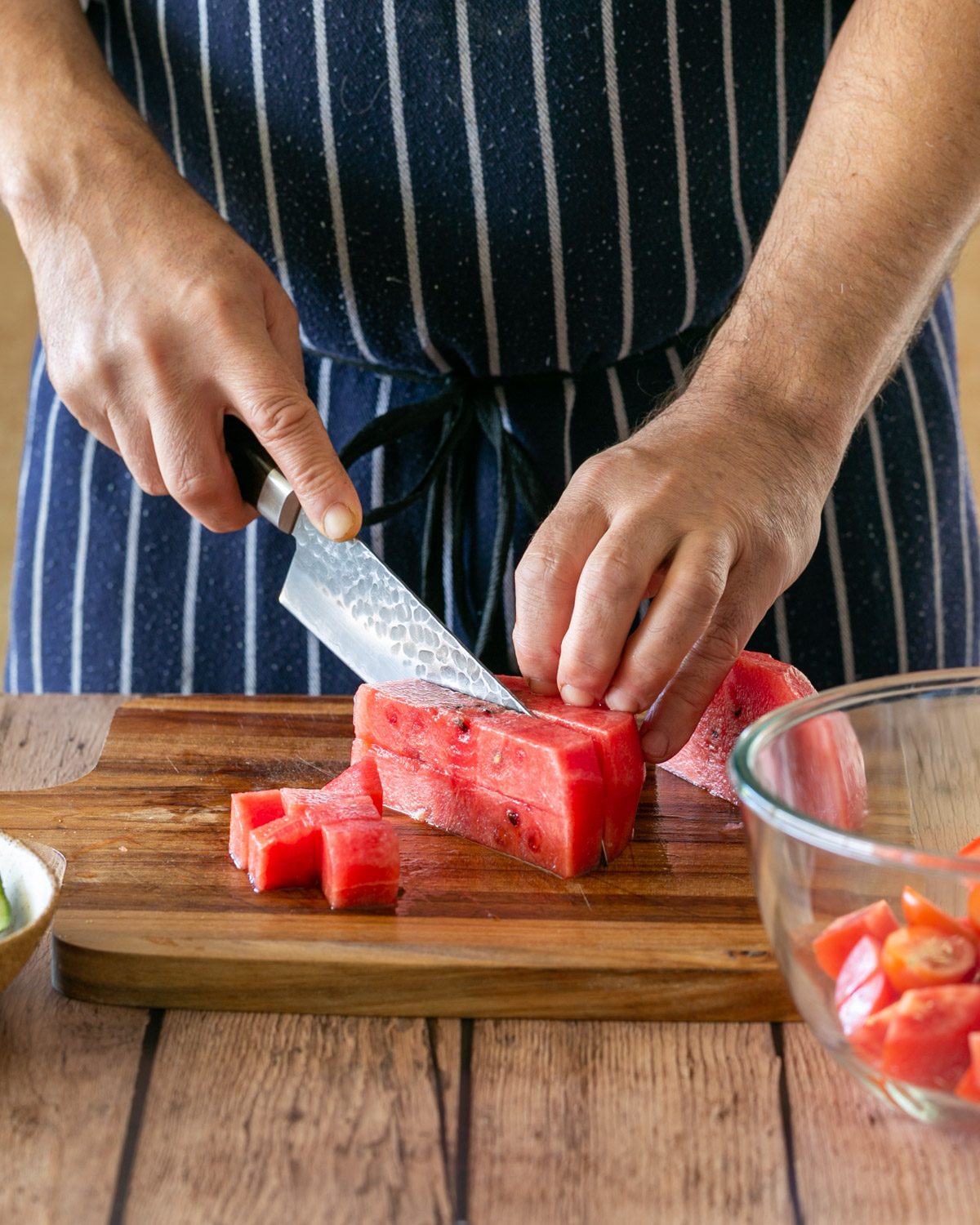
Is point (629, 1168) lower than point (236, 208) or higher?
lower

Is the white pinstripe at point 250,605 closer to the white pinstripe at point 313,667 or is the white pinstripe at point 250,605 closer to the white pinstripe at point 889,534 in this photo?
the white pinstripe at point 313,667

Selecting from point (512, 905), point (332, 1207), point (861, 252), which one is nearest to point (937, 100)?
point (861, 252)

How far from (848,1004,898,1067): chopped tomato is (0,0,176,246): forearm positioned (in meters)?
1.25

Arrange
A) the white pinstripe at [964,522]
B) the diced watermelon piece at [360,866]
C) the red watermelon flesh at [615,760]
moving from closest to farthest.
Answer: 1. the diced watermelon piece at [360,866]
2. the red watermelon flesh at [615,760]
3. the white pinstripe at [964,522]

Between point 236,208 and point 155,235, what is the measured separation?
27 centimetres

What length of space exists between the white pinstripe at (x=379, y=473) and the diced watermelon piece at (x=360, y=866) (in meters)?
0.66

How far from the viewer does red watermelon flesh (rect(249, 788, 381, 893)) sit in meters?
1.36

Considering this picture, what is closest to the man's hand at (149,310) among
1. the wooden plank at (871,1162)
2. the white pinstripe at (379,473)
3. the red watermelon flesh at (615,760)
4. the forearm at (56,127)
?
the forearm at (56,127)

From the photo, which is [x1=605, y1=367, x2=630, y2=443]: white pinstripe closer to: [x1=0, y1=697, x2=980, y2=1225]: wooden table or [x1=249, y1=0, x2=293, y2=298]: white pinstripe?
[x1=249, y1=0, x2=293, y2=298]: white pinstripe

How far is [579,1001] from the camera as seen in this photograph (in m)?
1.20

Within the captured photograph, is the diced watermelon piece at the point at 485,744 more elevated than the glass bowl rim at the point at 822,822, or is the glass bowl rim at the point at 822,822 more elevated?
the glass bowl rim at the point at 822,822

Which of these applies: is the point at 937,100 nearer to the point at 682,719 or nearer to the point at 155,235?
the point at 682,719

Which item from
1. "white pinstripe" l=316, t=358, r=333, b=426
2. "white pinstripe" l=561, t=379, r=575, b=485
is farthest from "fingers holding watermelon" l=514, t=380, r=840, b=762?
"white pinstripe" l=316, t=358, r=333, b=426

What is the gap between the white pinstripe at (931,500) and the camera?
204 cm
